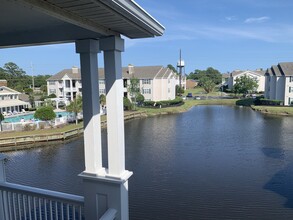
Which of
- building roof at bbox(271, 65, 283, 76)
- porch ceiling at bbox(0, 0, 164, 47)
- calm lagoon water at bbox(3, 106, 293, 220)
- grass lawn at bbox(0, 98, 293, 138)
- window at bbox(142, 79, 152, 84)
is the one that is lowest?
calm lagoon water at bbox(3, 106, 293, 220)

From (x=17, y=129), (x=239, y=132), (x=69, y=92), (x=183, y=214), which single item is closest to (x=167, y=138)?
(x=239, y=132)

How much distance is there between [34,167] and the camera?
13.3 m

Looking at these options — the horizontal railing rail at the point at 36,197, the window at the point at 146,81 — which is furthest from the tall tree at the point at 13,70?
the horizontal railing rail at the point at 36,197

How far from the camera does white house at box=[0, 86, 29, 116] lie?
32188 mm

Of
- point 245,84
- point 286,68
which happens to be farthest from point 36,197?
point 245,84

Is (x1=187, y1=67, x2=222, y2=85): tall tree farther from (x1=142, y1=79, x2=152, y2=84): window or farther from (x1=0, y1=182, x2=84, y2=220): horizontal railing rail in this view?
(x1=0, y1=182, x2=84, y2=220): horizontal railing rail

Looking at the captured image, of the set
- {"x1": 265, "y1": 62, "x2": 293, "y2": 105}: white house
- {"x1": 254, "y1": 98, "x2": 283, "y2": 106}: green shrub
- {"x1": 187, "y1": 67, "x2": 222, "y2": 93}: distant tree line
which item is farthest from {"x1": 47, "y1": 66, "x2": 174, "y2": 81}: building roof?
{"x1": 187, "y1": 67, "x2": 222, "y2": 93}: distant tree line

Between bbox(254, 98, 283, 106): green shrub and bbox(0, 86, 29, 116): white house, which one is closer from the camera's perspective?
bbox(0, 86, 29, 116): white house

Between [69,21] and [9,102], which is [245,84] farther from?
[69,21]

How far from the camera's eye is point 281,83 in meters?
37.1

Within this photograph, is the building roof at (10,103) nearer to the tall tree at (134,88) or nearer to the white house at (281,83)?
the tall tree at (134,88)

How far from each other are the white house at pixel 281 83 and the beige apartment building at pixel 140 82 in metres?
15.8

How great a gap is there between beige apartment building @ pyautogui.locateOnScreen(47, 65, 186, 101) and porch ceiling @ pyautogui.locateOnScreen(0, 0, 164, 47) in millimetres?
34627

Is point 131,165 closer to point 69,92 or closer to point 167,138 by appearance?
point 167,138
